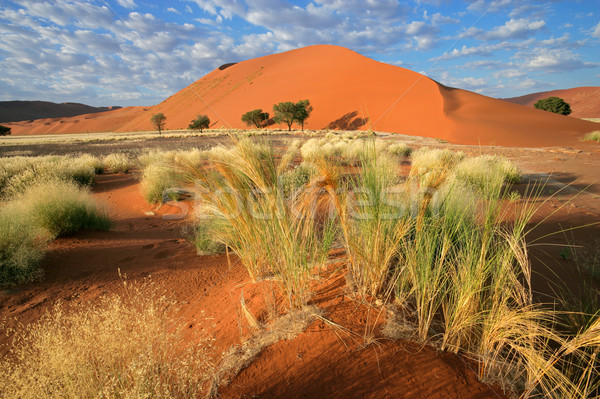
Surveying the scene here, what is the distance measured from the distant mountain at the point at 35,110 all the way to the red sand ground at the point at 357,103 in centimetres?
1972

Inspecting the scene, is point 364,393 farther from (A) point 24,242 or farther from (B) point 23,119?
(B) point 23,119

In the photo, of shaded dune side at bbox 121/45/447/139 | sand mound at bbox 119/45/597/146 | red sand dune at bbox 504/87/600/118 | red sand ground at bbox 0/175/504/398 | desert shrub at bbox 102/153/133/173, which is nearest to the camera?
red sand ground at bbox 0/175/504/398

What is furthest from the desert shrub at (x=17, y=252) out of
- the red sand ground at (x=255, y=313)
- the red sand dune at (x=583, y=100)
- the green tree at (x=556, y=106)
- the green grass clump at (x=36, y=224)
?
the red sand dune at (x=583, y=100)

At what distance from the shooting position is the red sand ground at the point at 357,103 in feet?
83.3

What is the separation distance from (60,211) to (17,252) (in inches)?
65.4

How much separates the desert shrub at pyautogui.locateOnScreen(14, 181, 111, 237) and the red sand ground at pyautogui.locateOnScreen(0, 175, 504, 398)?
259mm

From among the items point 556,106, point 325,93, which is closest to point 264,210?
point 325,93

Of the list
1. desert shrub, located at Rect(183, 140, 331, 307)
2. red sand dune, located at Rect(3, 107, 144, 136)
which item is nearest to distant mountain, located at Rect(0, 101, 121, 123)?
red sand dune, located at Rect(3, 107, 144, 136)

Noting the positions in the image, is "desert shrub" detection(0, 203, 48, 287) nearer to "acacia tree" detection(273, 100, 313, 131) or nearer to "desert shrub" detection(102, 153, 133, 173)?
"desert shrub" detection(102, 153, 133, 173)

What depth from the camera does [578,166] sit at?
33.5ft

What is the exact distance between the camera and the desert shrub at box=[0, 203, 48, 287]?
3475mm

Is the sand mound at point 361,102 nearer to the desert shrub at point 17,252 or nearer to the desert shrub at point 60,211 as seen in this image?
the desert shrub at point 17,252

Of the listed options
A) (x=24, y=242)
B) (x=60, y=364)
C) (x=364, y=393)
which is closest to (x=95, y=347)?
(x=60, y=364)

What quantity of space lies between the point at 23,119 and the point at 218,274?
14161 cm
